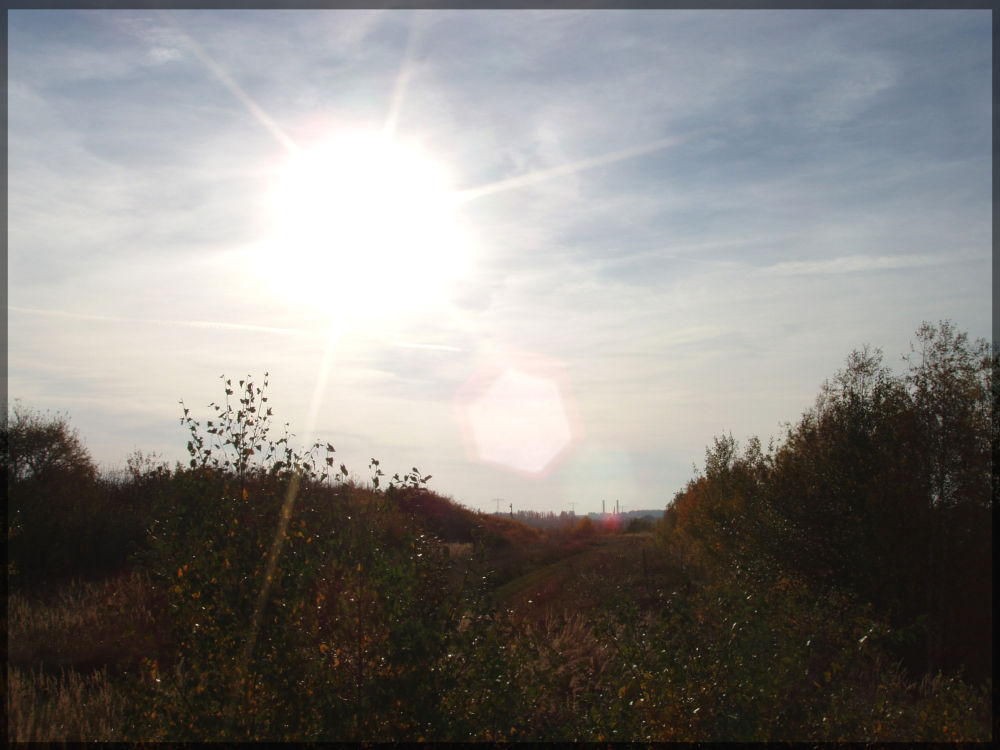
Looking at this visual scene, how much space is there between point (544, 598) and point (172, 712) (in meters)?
16.6

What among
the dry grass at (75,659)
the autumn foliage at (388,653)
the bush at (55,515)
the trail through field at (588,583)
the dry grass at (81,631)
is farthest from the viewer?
the bush at (55,515)

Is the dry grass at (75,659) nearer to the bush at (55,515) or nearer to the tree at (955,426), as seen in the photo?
the bush at (55,515)

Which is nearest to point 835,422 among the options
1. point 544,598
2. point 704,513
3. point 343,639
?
point 544,598

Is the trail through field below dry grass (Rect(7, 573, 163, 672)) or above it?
below

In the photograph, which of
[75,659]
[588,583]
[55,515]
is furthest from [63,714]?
[55,515]

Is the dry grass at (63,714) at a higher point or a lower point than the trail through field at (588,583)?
higher

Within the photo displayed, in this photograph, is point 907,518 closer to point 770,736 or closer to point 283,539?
point 770,736

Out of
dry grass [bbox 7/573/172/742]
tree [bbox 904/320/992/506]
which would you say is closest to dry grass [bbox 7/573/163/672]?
dry grass [bbox 7/573/172/742]

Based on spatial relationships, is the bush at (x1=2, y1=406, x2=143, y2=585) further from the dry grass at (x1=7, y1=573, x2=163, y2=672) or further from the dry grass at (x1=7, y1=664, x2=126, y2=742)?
the dry grass at (x1=7, y1=664, x2=126, y2=742)

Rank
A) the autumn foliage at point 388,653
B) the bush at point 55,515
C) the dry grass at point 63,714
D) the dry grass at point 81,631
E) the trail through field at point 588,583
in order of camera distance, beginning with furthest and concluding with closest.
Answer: the bush at point 55,515
the trail through field at point 588,583
the dry grass at point 81,631
the dry grass at point 63,714
the autumn foliage at point 388,653

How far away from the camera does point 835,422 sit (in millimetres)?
17422

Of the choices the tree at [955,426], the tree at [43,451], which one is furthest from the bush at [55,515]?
the tree at [955,426]

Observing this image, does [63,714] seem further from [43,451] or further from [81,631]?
[43,451]

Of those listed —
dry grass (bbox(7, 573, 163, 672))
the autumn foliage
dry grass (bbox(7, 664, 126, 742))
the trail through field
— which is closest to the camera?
the autumn foliage
